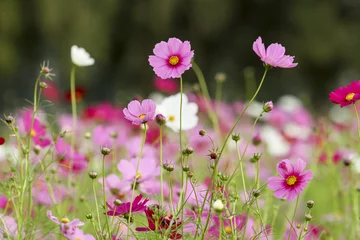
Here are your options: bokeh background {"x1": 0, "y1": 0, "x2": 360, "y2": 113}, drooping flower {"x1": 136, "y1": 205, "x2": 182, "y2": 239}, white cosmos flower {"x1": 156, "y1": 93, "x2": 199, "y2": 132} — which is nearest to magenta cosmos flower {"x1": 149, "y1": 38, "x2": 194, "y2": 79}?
drooping flower {"x1": 136, "y1": 205, "x2": 182, "y2": 239}

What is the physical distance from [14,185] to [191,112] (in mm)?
454

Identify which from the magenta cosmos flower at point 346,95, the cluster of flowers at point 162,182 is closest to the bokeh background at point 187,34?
the cluster of flowers at point 162,182

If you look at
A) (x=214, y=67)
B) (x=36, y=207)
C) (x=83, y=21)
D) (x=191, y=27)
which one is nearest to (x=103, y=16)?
(x=83, y=21)

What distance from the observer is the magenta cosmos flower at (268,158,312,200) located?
911mm

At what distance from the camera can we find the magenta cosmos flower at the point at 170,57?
2.99ft

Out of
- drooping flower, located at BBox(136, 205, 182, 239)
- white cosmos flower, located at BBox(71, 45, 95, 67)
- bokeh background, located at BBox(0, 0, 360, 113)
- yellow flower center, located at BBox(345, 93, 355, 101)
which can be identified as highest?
bokeh background, located at BBox(0, 0, 360, 113)

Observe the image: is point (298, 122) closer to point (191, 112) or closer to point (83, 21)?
point (191, 112)

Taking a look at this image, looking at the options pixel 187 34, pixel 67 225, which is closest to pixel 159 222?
pixel 67 225

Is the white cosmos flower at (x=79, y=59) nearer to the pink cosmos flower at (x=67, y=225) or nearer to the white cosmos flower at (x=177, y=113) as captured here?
the white cosmos flower at (x=177, y=113)

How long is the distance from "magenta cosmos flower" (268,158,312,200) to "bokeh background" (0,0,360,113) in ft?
17.5

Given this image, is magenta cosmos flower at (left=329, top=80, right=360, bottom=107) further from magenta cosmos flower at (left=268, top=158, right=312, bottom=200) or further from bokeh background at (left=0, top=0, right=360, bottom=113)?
bokeh background at (left=0, top=0, right=360, bottom=113)

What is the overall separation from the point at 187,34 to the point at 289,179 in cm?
644

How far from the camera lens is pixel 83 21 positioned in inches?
255

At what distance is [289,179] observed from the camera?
92 cm
